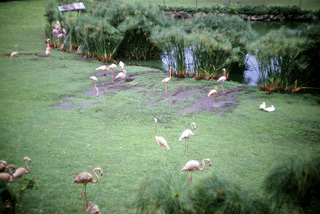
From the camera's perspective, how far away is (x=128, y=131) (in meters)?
4.20

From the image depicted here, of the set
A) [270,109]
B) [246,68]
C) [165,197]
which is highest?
[165,197]

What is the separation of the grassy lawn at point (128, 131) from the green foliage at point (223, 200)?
0.68m

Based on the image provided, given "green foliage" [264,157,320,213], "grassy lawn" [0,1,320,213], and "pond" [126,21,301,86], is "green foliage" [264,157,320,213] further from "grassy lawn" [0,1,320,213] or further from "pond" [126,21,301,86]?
"pond" [126,21,301,86]

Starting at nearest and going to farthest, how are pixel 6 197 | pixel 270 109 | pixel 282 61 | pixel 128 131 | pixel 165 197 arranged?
pixel 165 197 < pixel 6 197 < pixel 128 131 < pixel 270 109 < pixel 282 61

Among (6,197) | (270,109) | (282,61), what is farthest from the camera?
(282,61)

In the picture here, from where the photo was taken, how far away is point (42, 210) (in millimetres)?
2555

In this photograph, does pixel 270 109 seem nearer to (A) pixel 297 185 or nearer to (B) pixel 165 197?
(A) pixel 297 185

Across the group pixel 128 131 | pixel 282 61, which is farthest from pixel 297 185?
pixel 282 61

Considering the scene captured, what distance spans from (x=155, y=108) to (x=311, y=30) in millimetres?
3715

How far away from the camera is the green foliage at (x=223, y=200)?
5.84 ft

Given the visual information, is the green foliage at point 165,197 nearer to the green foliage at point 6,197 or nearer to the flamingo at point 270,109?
the green foliage at point 6,197

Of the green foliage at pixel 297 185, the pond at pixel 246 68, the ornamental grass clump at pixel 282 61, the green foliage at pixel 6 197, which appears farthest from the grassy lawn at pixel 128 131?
the pond at pixel 246 68

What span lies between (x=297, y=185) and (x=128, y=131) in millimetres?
2770

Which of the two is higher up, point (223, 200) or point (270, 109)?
point (223, 200)
